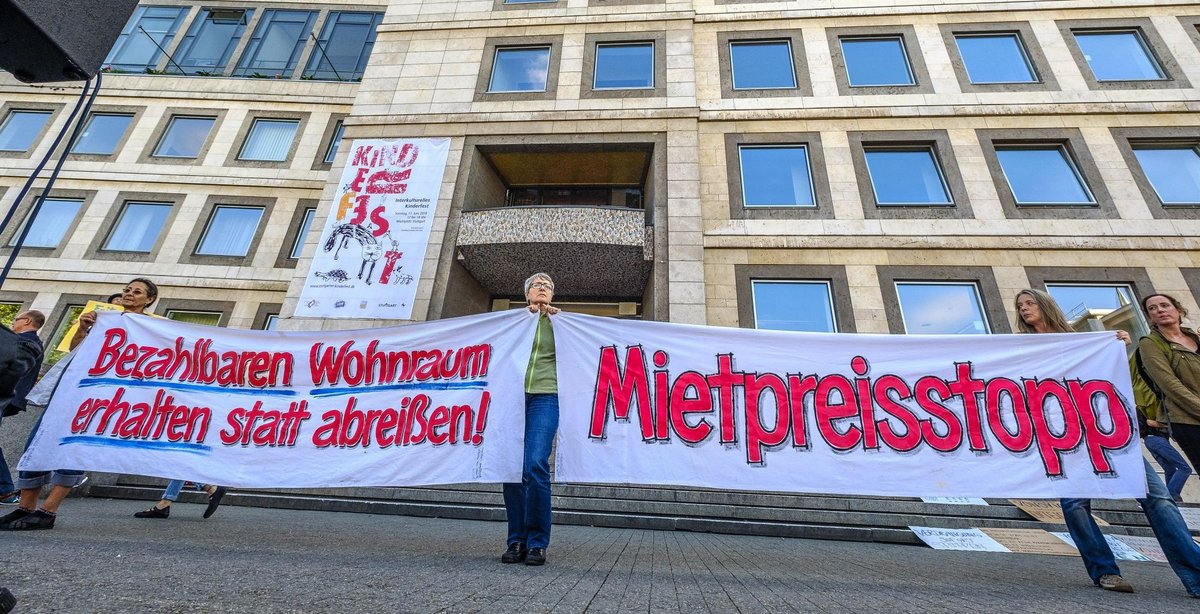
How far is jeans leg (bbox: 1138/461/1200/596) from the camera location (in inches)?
124

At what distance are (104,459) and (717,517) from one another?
23.6 ft

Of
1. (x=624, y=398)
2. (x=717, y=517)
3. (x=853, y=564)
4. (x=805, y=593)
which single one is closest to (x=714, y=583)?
(x=805, y=593)

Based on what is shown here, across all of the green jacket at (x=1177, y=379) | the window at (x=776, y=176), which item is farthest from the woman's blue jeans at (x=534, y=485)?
the window at (x=776, y=176)

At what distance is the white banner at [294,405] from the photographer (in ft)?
13.1

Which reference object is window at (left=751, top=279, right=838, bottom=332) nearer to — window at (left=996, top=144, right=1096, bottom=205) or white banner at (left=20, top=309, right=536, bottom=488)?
window at (left=996, top=144, right=1096, bottom=205)

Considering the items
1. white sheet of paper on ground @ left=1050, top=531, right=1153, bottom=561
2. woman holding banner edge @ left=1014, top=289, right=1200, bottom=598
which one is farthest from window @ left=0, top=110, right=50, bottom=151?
white sheet of paper on ground @ left=1050, top=531, right=1153, bottom=561

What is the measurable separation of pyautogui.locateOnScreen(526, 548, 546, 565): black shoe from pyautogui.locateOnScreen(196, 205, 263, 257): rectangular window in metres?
18.1

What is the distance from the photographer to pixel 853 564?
4352mm

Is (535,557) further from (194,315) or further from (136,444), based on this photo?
(194,315)

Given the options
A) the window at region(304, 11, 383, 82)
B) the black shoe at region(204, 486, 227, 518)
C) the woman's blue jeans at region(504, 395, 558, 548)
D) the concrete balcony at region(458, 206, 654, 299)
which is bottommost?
the black shoe at region(204, 486, 227, 518)

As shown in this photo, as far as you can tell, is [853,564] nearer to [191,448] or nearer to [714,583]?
[714,583]

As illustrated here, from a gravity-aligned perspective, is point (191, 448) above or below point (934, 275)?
below

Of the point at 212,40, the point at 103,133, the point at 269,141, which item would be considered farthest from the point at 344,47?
the point at 103,133

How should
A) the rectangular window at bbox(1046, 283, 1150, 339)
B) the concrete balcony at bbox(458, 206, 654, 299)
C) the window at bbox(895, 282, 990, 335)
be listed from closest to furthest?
the rectangular window at bbox(1046, 283, 1150, 339), the window at bbox(895, 282, 990, 335), the concrete balcony at bbox(458, 206, 654, 299)
